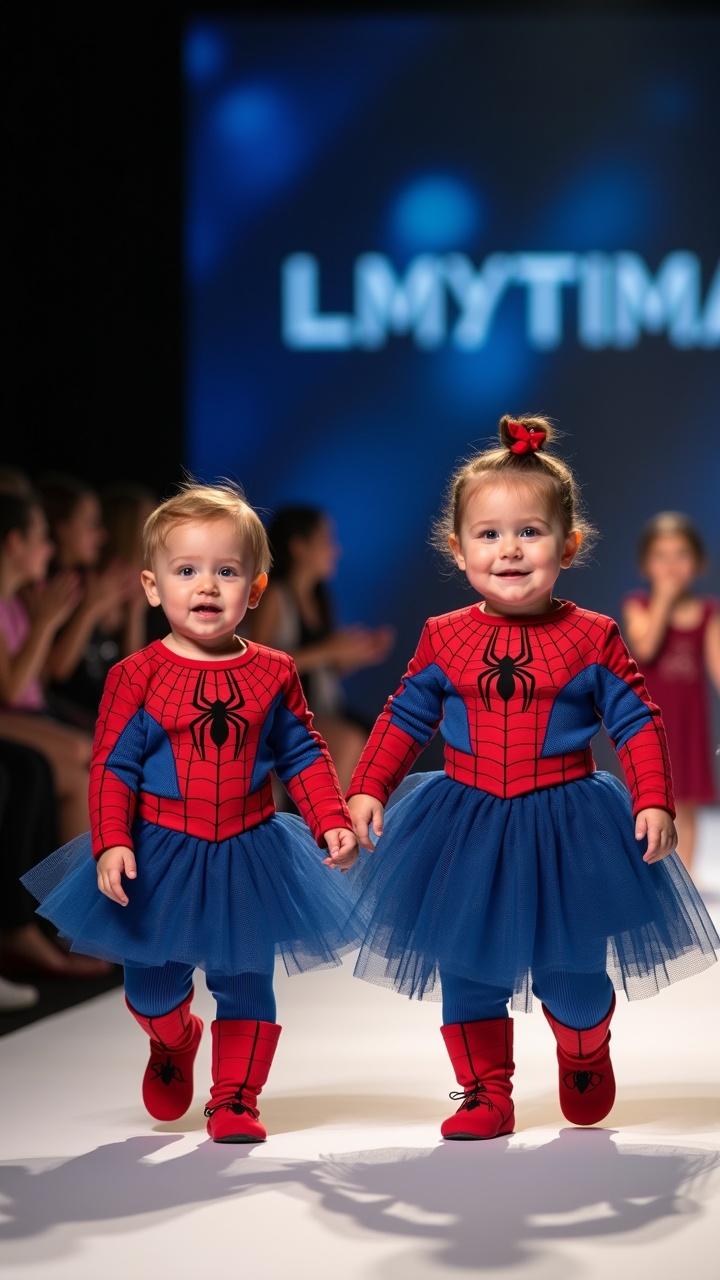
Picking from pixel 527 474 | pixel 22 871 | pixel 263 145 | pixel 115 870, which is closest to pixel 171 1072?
pixel 115 870

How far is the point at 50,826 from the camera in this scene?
439 centimetres

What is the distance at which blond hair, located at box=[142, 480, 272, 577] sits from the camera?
2746 millimetres

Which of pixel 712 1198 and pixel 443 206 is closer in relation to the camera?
pixel 712 1198

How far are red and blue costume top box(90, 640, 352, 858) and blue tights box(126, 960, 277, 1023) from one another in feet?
0.75

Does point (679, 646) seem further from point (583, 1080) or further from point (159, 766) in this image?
point (159, 766)

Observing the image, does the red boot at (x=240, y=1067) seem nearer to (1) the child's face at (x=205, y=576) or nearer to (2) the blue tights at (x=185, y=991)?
(2) the blue tights at (x=185, y=991)

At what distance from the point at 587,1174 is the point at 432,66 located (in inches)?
260

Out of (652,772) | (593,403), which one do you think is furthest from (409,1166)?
(593,403)

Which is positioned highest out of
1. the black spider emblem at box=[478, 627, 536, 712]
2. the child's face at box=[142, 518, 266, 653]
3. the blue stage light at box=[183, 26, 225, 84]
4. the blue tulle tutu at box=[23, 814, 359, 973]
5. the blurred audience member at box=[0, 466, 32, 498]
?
the blue stage light at box=[183, 26, 225, 84]

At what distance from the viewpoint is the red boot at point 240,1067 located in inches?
108

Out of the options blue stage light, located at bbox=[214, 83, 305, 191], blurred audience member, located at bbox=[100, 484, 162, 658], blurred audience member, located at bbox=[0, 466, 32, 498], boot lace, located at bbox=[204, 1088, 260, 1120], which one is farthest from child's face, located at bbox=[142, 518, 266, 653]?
blue stage light, located at bbox=[214, 83, 305, 191]

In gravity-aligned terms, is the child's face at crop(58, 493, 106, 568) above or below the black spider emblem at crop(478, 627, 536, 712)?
above

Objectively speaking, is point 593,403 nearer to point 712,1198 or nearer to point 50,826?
point 50,826

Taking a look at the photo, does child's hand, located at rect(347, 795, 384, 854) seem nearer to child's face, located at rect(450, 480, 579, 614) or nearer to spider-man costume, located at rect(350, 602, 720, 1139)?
spider-man costume, located at rect(350, 602, 720, 1139)
